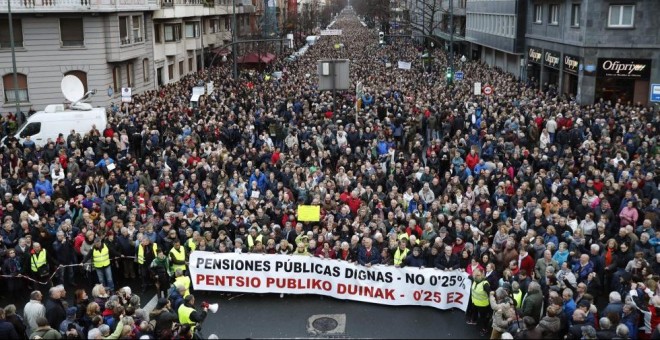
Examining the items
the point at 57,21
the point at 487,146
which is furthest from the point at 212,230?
the point at 57,21

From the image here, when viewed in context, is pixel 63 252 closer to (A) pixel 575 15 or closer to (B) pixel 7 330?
(B) pixel 7 330

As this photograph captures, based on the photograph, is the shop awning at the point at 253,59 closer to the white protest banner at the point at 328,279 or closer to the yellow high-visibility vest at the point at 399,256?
the white protest banner at the point at 328,279

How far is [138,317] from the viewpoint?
34.9 ft

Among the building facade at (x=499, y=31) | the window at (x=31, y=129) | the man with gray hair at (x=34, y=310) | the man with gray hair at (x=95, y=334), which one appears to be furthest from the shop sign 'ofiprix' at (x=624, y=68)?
the man with gray hair at (x=95, y=334)

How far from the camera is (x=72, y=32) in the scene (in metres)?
36.2

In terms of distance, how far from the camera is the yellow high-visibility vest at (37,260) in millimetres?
13922

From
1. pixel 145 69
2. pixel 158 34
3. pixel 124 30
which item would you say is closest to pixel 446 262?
pixel 124 30

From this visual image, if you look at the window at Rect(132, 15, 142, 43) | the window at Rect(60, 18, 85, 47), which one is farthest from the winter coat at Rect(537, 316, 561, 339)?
the window at Rect(132, 15, 142, 43)

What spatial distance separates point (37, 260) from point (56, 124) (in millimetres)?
11797

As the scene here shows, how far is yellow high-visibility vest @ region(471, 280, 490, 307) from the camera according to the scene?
12.0 m

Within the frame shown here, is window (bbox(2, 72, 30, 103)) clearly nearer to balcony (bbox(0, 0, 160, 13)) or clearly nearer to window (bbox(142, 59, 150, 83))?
balcony (bbox(0, 0, 160, 13))

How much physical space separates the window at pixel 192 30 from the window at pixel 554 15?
27.7 m

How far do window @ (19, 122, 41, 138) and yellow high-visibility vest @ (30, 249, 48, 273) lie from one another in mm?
11685

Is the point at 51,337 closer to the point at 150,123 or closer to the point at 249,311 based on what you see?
the point at 249,311
